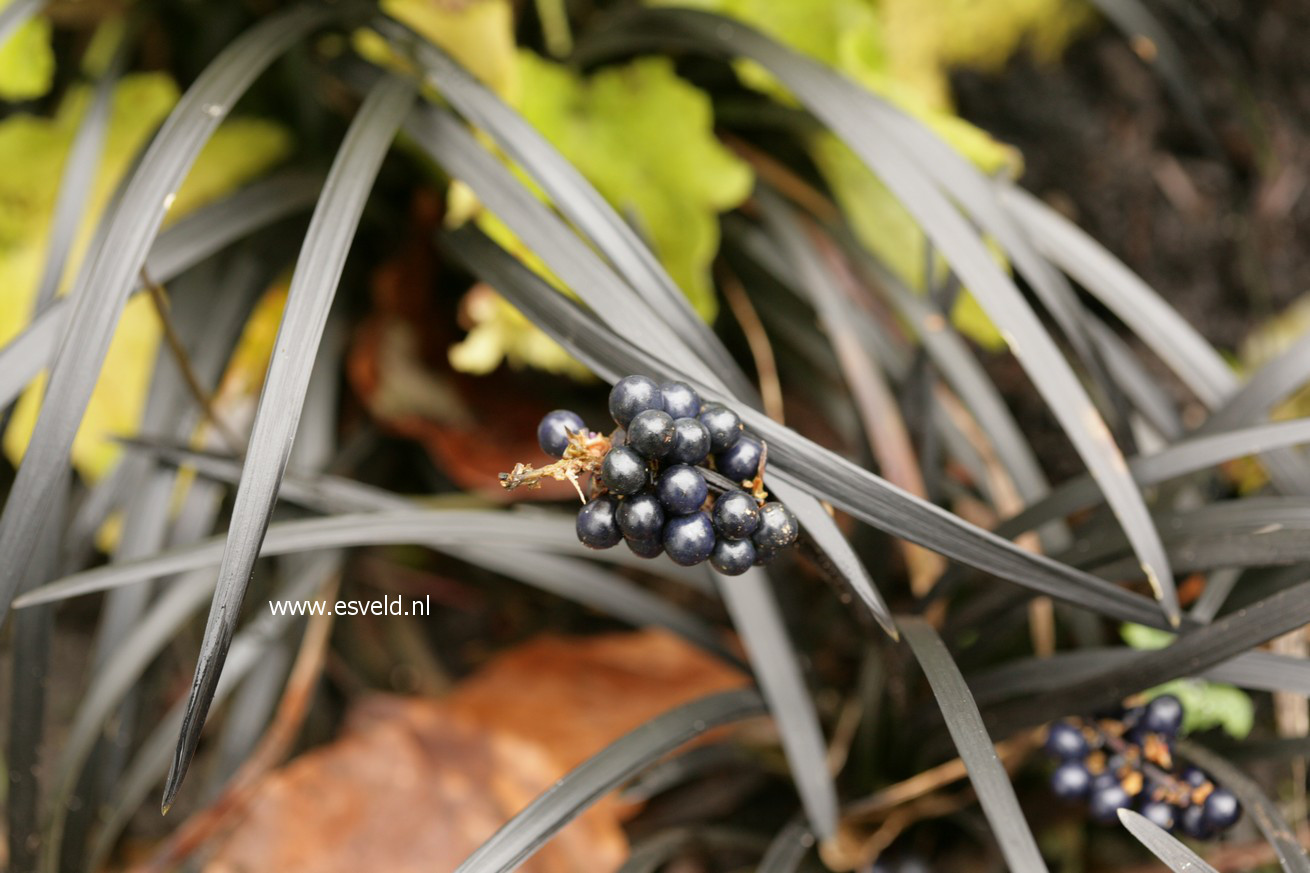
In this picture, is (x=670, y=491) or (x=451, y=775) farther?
(x=451, y=775)

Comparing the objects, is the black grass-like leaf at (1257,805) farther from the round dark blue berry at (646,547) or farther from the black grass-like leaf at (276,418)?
the black grass-like leaf at (276,418)

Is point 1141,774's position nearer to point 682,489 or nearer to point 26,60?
point 682,489

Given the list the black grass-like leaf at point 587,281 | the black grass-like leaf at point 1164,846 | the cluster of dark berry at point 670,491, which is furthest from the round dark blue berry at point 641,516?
the black grass-like leaf at point 1164,846

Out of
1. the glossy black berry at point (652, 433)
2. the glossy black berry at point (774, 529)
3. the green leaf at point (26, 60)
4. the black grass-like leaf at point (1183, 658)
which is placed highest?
the green leaf at point (26, 60)

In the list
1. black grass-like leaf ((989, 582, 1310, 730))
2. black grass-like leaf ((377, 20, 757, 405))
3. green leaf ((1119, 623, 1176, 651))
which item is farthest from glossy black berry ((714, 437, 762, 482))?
green leaf ((1119, 623, 1176, 651))

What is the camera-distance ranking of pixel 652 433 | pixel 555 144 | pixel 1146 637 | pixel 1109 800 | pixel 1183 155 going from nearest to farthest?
pixel 652 433 < pixel 1109 800 < pixel 1146 637 < pixel 555 144 < pixel 1183 155

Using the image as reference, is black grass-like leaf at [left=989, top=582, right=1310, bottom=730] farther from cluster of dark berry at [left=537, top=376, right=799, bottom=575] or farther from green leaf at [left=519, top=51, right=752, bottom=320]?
green leaf at [left=519, top=51, right=752, bottom=320]

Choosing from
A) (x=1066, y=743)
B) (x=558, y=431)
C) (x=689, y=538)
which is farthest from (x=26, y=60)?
(x=1066, y=743)
